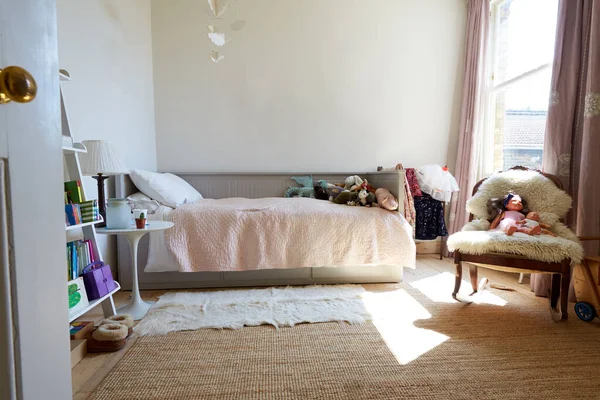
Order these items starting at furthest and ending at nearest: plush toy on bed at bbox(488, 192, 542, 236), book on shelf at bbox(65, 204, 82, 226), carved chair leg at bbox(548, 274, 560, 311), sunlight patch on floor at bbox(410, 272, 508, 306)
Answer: sunlight patch on floor at bbox(410, 272, 508, 306)
plush toy on bed at bbox(488, 192, 542, 236)
carved chair leg at bbox(548, 274, 560, 311)
book on shelf at bbox(65, 204, 82, 226)

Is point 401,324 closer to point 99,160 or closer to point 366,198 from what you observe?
point 366,198

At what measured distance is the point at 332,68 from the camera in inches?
127

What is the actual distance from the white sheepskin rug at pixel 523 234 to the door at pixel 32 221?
1834mm

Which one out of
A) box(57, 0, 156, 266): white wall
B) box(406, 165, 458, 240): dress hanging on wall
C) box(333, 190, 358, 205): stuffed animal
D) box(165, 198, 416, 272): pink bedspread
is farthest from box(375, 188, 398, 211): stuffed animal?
box(57, 0, 156, 266): white wall

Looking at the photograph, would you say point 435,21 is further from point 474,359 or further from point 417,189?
point 474,359

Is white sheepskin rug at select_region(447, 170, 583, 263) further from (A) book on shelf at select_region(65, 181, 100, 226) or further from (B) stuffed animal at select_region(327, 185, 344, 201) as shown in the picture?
(A) book on shelf at select_region(65, 181, 100, 226)

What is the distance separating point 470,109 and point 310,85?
150cm

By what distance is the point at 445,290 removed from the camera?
221 cm

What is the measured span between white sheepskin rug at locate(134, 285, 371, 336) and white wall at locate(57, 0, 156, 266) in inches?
25.2

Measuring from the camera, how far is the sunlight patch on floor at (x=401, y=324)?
1454 millimetres

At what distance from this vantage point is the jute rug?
1174 mm

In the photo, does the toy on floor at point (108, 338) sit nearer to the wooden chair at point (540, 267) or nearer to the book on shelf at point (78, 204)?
the book on shelf at point (78, 204)

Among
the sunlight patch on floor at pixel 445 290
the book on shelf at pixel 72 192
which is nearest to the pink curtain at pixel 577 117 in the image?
the sunlight patch on floor at pixel 445 290

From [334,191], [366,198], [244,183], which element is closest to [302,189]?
[334,191]
